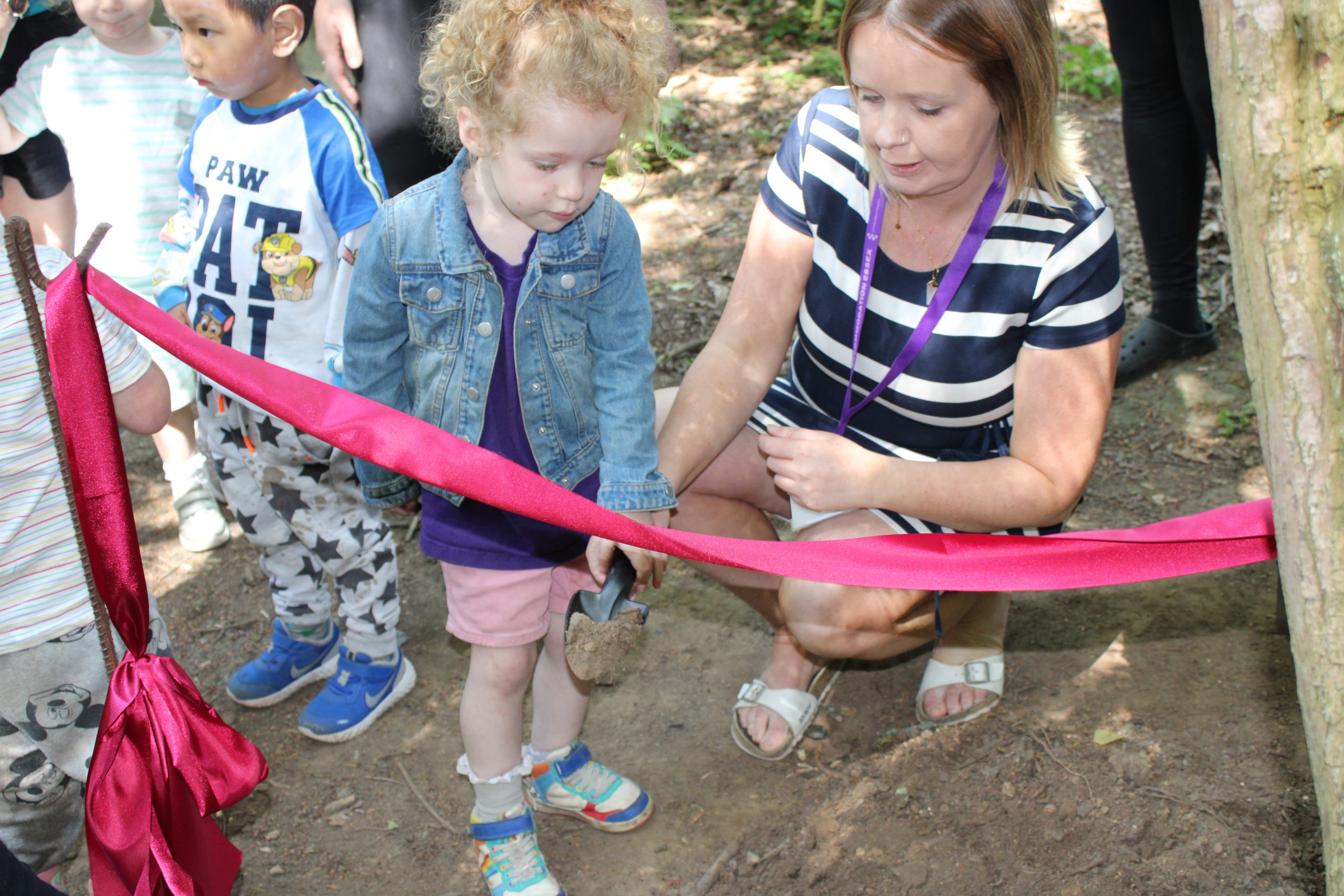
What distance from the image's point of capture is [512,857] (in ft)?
7.30

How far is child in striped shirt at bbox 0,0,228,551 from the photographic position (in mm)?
2949

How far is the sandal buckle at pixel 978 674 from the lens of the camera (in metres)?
2.66

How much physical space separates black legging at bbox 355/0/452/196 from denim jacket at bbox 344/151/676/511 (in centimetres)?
108

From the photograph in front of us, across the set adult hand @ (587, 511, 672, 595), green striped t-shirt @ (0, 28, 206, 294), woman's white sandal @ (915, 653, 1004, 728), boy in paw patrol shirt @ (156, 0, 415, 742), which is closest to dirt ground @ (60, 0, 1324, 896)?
woman's white sandal @ (915, 653, 1004, 728)

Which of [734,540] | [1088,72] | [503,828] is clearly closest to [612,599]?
[734,540]

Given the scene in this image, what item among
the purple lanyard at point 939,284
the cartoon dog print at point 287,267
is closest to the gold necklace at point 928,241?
the purple lanyard at point 939,284

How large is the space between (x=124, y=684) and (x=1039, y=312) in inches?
67.9

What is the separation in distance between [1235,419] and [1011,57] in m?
2.28

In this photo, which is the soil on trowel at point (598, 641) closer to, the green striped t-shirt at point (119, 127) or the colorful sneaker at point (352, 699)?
the colorful sneaker at point (352, 699)

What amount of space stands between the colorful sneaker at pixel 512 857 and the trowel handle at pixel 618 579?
558 mm

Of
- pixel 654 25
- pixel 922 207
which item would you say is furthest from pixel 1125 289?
pixel 654 25

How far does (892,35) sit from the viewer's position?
6.36ft

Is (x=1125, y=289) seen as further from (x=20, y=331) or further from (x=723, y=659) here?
(x=20, y=331)

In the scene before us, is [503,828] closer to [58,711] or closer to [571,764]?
[571,764]
